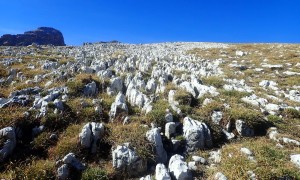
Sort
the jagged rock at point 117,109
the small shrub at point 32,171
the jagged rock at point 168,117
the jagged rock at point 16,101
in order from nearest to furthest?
1. the small shrub at point 32,171
2. the jagged rock at point 16,101
3. the jagged rock at point 168,117
4. the jagged rock at point 117,109

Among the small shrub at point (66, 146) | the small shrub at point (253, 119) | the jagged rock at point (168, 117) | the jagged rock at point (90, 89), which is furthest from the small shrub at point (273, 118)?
the jagged rock at point (90, 89)

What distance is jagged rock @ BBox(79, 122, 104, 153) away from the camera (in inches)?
530

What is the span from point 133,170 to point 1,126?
715 cm

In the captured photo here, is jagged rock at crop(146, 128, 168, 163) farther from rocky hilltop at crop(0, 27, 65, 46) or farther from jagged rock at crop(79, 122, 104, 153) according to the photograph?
rocky hilltop at crop(0, 27, 65, 46)

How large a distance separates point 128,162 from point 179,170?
2400mm

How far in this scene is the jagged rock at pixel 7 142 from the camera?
12320 mm

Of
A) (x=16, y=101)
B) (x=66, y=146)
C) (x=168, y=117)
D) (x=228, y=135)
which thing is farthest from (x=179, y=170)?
(x=16, y=101)

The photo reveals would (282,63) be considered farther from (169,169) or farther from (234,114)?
(169,169)

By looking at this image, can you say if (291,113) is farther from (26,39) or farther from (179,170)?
(26,39)

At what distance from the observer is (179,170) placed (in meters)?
11.6

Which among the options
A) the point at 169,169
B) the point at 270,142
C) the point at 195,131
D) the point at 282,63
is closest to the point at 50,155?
the point at 169,169

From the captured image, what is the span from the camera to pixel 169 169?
12156 millimetres

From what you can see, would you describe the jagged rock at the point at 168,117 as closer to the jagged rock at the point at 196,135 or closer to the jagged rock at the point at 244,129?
the jagged rock at the point at 196,135

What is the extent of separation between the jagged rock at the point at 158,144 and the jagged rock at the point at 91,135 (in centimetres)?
257
